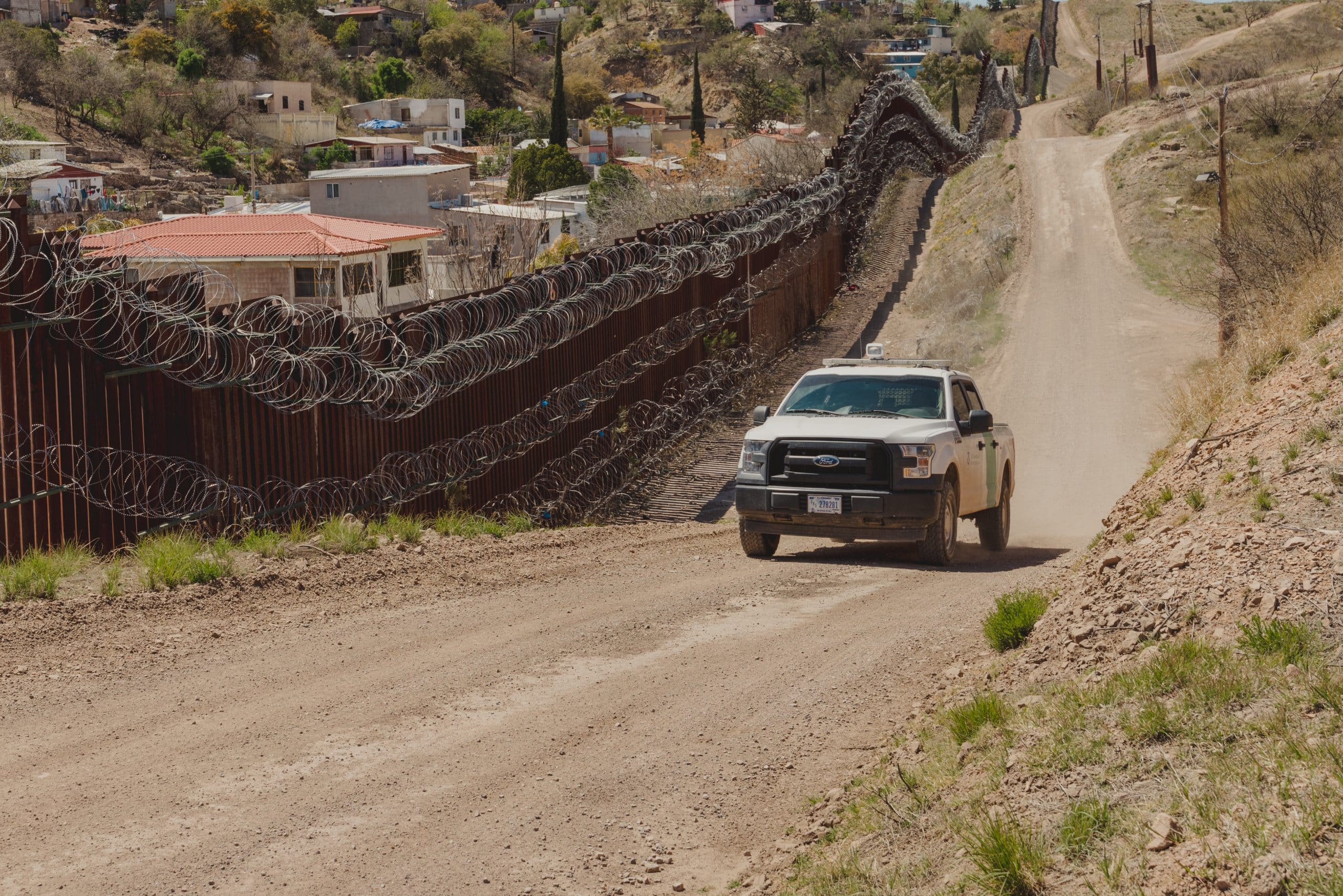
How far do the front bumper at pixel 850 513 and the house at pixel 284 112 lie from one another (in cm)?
10155

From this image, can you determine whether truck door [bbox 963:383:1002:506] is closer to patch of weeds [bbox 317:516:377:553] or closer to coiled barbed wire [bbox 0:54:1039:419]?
coiled barbed wire [bbox 0:54:1039:419]

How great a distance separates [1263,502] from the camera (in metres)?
7.50

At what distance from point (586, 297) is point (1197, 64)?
281 ft

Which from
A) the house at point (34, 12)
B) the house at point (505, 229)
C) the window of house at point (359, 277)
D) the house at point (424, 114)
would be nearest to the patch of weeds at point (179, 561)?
the window of house at point (359, 277)

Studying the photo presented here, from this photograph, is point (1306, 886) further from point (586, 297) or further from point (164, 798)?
point (586, 297)

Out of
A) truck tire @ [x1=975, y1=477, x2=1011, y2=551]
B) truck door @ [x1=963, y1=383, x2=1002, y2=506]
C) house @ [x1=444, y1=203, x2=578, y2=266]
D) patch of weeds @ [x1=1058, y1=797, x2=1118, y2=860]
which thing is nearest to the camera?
patch of weeds @ [x1=1058, y1=797, x2=1118, y2=860]

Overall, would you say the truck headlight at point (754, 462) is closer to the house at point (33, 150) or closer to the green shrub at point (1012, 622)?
the green shrub at point (1012, 622)

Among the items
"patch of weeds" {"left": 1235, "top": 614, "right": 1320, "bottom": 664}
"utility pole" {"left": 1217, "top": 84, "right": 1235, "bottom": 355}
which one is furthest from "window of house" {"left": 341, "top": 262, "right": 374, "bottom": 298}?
"patch of weeds" {"left": 1235, "top": 614, "right": 1320, "bottom": 664}

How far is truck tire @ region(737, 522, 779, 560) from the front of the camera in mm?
13422

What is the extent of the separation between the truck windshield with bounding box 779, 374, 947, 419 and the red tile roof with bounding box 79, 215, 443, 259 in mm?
24898

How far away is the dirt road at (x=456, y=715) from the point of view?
217 inches

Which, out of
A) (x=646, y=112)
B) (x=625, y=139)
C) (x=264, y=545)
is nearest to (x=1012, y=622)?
(x=264, y=545)

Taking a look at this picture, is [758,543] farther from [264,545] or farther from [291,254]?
[291,254]

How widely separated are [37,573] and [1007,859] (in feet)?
23.7
